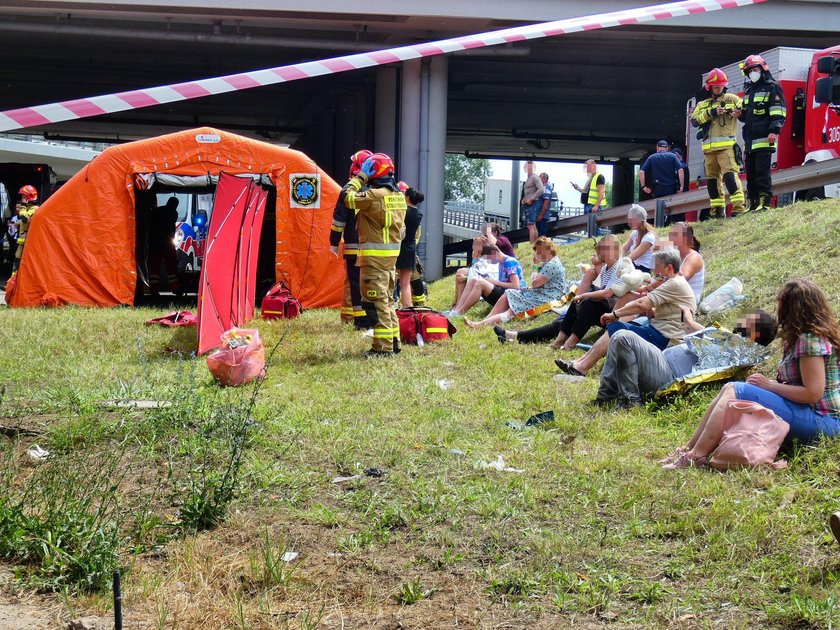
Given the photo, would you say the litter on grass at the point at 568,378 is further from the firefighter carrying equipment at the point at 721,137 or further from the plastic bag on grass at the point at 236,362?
the firefighter carrying equipment at the point at 721,137

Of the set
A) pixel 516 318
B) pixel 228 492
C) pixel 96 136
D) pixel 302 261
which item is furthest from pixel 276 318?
pixel 96 136

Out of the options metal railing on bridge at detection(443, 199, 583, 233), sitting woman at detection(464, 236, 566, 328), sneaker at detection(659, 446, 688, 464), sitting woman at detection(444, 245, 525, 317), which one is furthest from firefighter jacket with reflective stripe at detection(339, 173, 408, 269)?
metal railing on bridge at detection(443, 199, 583, 233)

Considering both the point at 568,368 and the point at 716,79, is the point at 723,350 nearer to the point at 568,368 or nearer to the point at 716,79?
the point at 568,368

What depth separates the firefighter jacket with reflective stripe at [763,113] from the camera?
12.0 meters

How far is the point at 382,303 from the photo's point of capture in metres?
9.14

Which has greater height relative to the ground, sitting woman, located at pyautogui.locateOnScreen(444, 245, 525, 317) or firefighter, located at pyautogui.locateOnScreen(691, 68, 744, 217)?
firefighter, located at pyautogui.locateOnScreen(691, 68, 744, 217)

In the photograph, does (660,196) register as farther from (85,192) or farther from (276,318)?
(85,192)

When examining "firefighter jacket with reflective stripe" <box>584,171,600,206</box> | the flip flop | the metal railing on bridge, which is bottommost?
the metal railing on bridge

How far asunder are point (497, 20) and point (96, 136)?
23.9 meters

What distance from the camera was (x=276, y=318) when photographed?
12.5m

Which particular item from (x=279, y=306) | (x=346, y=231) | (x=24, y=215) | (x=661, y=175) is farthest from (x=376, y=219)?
(x=661, y=175)

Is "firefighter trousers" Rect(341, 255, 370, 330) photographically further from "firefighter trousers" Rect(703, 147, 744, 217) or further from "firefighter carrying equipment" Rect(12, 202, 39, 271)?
"firefighter carrying equipment" Rect(12, 202, 39, 271)

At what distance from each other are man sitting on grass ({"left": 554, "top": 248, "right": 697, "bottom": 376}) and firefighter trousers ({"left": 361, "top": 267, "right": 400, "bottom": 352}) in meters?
1.97

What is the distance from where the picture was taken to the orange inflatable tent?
44.4 ft
